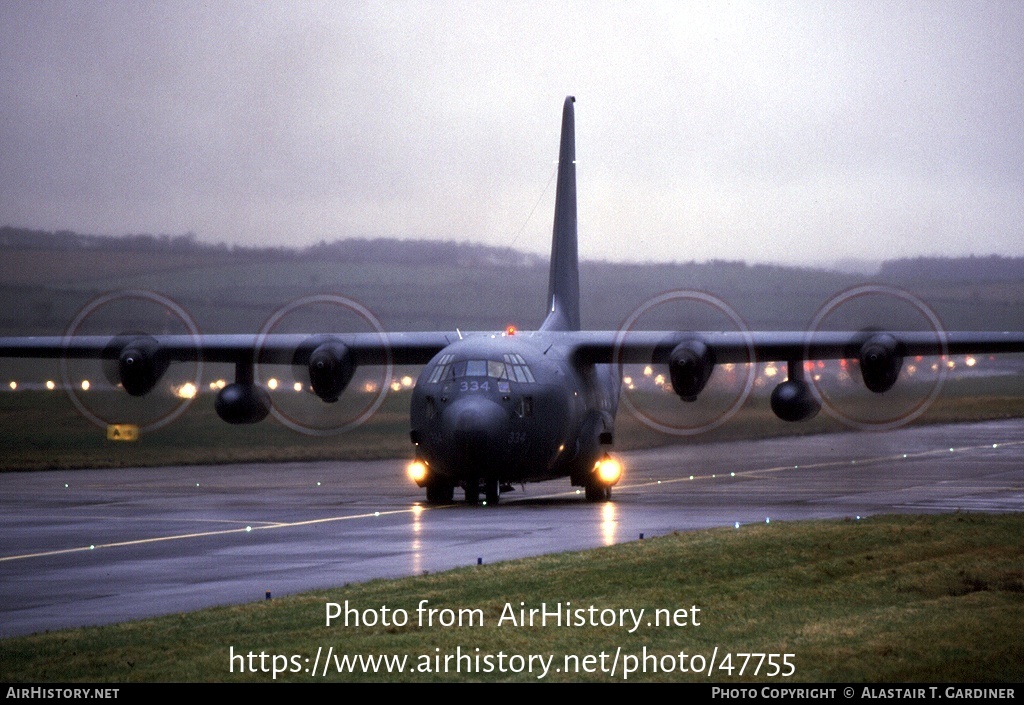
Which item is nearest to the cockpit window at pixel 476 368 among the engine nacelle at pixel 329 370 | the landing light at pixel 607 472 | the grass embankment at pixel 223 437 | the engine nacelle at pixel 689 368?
the landing light at pixel 607 472

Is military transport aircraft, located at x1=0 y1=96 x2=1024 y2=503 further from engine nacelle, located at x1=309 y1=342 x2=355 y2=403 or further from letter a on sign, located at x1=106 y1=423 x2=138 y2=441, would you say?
letter a on sign, located at x1=106 y1=423 x2=138 y2=441

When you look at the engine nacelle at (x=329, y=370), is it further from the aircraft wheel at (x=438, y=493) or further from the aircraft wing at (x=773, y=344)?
the aircraft wing at (x=773, y=344)

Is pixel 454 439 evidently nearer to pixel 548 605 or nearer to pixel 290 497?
pixel 290 497

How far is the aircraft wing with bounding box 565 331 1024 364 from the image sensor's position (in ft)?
109

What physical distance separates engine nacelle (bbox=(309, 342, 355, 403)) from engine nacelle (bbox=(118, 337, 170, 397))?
4.22 metres

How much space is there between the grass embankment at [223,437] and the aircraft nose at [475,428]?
69.1ft

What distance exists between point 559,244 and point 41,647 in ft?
85.2

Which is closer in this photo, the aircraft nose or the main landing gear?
the aircraft nose

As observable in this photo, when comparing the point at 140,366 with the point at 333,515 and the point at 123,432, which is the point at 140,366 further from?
the point at 123,432

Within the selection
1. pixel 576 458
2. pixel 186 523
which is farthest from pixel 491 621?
pixel 576 458

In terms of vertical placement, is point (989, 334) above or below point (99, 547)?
above

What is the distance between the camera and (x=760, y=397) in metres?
64.0

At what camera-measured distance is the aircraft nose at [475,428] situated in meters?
28.2

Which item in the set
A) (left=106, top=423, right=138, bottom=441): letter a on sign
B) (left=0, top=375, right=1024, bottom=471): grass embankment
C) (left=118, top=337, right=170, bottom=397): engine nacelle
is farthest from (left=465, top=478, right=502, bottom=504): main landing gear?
(left=106, top=423, right=138, bottom=441): letter a on sign
